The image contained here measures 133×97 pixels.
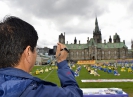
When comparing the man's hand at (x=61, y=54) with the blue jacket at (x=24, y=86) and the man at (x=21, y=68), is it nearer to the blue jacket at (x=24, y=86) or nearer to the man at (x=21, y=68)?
the man at (x=21, y=68)

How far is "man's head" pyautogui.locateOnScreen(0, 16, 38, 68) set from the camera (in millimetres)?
1762

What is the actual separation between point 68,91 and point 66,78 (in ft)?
0.88

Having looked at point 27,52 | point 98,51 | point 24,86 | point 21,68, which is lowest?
point 24,86

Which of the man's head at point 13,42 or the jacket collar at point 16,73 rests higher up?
the man's head at point 13,42

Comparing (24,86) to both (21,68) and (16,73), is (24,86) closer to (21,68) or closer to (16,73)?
(16,73)

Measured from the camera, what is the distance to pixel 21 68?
1760 mm

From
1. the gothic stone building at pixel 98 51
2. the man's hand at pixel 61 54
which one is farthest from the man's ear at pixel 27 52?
the gothic stone building at pixel 98 51

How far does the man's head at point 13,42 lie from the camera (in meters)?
1.76

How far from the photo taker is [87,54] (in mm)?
130875

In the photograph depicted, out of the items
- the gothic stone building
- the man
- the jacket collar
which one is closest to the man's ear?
the man

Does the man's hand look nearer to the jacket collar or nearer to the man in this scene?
the man

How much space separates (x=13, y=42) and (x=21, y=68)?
23cm

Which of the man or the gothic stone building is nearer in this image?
the man

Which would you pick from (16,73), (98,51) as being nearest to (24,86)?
(16,73)
